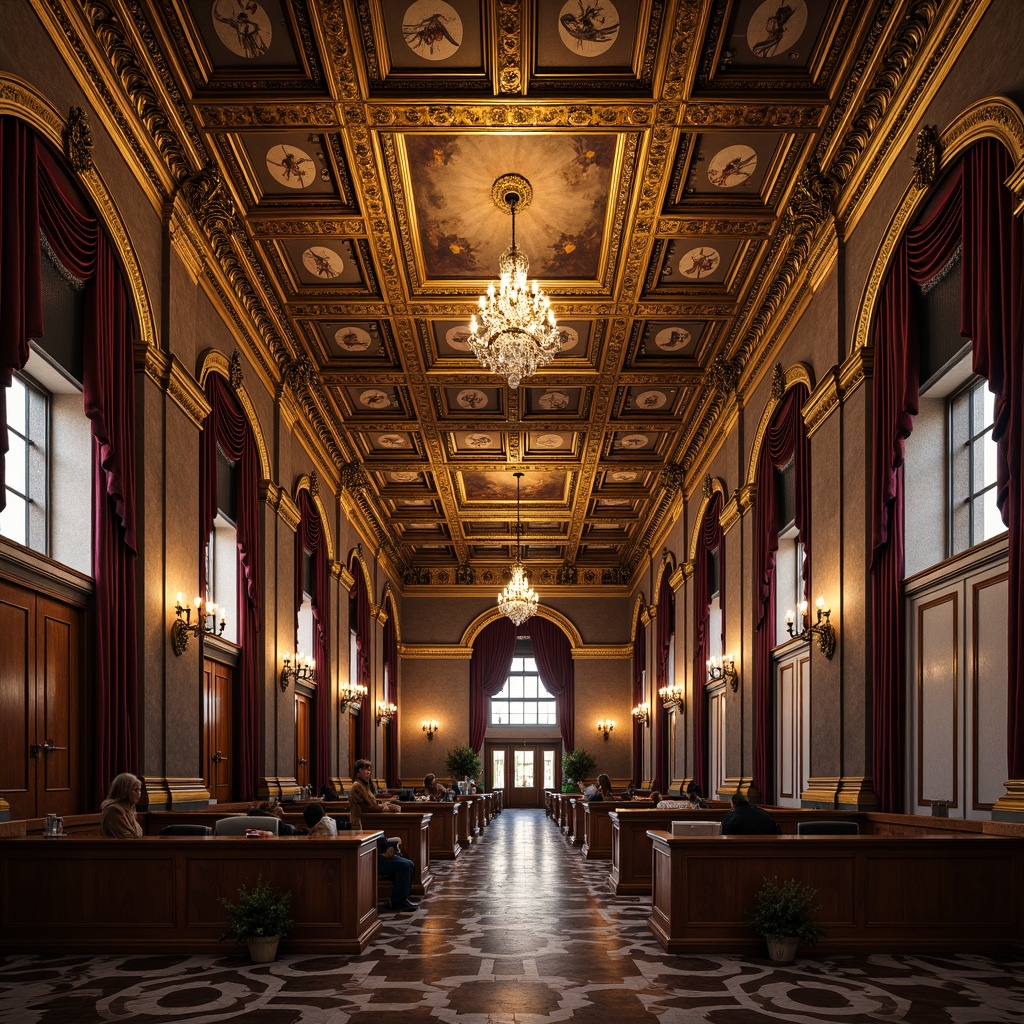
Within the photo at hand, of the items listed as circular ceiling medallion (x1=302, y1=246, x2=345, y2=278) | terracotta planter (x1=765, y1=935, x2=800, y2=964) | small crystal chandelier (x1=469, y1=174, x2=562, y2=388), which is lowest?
terracotta planter (x1=765, y1=935, x2=800, y2=964)

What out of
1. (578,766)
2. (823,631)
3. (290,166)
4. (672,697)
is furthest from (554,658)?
(290,166)

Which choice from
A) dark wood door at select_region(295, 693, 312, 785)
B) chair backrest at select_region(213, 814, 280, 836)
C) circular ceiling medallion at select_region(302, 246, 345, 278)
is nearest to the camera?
chair backrest at select_region(213, 814, 280, 836)

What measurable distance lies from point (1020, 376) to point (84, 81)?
6.75 metres

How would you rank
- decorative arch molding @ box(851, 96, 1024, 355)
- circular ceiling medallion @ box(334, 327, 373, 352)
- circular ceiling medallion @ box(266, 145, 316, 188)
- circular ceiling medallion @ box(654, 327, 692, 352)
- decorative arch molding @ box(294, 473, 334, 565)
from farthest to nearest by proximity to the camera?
decorative arch molding @ box(294, 473, 334, 565) → circular ceiling medallion @ box(654, 327, 692, 352) → circular ceiling medallion @ box(334, 327, 373, 352) → circular ceiling medallion @ box(266, 145, 316, 188) → decorative arch molding @ box(851, 96, 1024, 355)

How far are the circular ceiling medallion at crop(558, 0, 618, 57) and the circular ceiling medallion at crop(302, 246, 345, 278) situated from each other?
175 inches

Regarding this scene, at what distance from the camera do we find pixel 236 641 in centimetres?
1360

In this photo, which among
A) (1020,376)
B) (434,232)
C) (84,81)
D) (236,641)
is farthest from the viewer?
(236,641)

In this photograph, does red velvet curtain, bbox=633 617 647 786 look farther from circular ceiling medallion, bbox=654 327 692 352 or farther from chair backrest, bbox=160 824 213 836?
chair backrest, bbox=160 824 213 836

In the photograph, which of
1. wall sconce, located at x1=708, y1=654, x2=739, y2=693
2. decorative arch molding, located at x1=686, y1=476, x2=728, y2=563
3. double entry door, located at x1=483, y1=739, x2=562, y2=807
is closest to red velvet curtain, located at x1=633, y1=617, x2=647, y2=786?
double entry door, located at x1=483, y1=739, x2=562, y2=807

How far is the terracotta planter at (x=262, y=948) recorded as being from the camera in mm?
7422

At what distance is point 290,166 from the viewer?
10.9m

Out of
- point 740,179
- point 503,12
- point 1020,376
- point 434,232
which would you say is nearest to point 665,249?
point 740,179

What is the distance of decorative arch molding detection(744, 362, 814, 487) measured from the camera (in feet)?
39.9

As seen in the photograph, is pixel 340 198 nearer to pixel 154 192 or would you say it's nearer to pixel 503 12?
pixel 154 192
